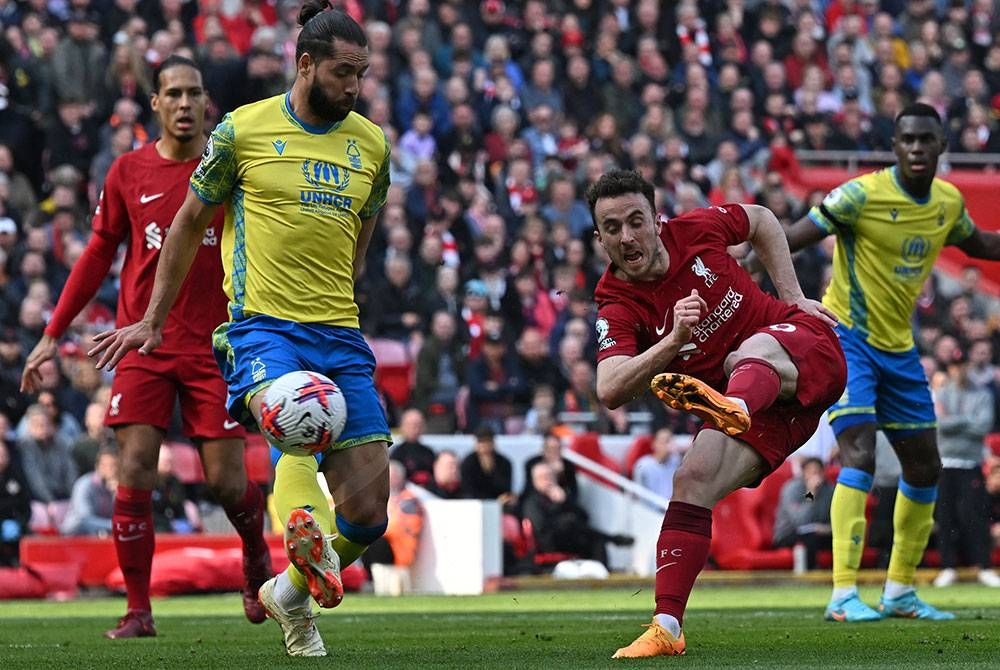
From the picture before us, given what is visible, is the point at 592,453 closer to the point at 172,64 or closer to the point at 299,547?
the point at 172,64

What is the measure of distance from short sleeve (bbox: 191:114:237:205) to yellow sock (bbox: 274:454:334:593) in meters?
1.11

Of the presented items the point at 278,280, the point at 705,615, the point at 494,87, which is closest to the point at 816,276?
the point at 494,87

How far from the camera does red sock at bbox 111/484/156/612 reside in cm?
965

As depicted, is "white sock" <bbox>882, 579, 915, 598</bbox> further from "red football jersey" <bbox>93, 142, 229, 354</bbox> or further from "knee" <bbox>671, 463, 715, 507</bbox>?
"red football jersey" <bbox>93, 142, 229, 354</bbox>

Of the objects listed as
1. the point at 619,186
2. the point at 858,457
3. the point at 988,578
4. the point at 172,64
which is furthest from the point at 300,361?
the point at 988,578

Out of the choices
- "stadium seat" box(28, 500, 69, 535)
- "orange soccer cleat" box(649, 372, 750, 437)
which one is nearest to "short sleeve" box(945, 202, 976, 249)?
"orange soccer cleat" box(649, 372, 750, 437)

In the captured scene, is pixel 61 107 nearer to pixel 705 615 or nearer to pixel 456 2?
pixel 456 2

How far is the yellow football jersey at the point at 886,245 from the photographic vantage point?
1107 cm

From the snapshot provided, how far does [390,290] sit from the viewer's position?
63.6 feet

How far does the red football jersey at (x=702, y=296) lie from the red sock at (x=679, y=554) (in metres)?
0.74

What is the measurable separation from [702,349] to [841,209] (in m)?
3.16

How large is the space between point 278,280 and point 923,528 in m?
5.00

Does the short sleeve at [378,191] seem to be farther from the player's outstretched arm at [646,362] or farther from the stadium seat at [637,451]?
the stadium seat at [637,451]

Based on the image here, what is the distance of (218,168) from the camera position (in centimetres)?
771
